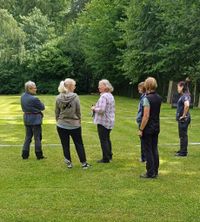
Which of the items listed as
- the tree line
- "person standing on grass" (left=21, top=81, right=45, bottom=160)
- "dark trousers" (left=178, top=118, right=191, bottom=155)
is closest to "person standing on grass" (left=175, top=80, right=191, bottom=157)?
"dark trousers" (left=178, top=118, right=191, bottom=155)

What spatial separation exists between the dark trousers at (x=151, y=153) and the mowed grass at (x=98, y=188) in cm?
22

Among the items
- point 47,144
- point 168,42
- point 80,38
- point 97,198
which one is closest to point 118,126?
point 47,144

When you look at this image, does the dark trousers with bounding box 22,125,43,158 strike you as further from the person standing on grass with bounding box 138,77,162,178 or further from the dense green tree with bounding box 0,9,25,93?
the dense green tree with bounding box 0,9,25,93

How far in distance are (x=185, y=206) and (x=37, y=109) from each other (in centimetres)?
474

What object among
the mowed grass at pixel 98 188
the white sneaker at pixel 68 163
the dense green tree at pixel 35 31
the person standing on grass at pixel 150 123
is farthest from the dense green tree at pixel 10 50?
the person standing on grass at pixel 150 123

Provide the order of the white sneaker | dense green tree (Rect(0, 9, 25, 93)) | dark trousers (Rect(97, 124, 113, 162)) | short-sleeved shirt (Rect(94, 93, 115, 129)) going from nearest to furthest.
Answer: the white sneaker < short-sleeved shirt (Rect(94, 93, 115, 129)) < dark trousers (Rect(97, 124, 113, 162)) < dense green tree (Rect(0, 9, 25, 93))

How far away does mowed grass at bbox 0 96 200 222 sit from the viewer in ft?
21.7

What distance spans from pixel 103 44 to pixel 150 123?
36513mm

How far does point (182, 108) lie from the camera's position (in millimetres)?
10961

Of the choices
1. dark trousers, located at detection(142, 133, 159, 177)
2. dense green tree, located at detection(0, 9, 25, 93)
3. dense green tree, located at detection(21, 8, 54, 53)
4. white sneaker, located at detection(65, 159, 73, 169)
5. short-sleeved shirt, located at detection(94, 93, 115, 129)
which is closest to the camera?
dark trousers, located at detection(142, 133, 159, 177)

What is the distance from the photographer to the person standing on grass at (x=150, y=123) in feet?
28.1

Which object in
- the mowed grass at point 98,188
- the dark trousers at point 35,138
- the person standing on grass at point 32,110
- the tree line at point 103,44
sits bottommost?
the mowed grass at point 98,188

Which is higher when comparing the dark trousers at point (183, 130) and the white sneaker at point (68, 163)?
the dark trousers at point (183, 130)

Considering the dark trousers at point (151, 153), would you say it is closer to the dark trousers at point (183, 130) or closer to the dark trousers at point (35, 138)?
the dark trousers at point (183, 130)
